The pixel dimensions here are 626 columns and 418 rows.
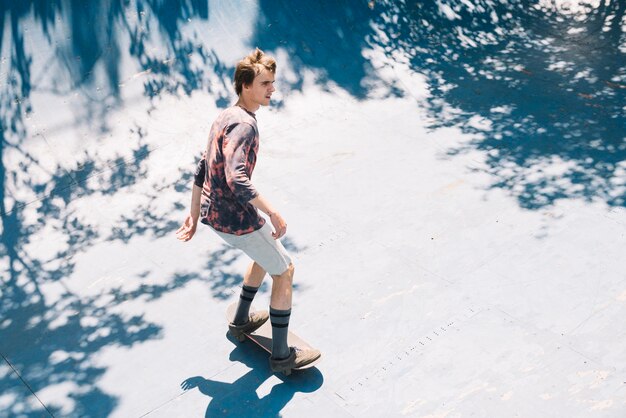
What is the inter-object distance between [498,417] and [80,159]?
17.7 ft

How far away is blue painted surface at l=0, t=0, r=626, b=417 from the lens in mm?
5164

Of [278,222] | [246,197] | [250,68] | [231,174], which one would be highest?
[250,68]

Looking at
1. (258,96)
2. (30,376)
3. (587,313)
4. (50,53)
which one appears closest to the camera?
(258,96)

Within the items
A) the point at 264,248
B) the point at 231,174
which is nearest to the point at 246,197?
the point at 231,174

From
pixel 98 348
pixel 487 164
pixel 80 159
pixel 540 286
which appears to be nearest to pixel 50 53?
pixel 80 159

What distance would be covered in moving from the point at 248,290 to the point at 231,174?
1.22 meters

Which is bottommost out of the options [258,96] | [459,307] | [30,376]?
[30,376]

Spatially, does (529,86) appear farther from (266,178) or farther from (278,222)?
(278,222)

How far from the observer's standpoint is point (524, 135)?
27.5ft

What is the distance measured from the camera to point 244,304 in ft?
17.1

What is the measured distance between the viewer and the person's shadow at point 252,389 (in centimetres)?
473

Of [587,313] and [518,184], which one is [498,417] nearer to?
[587,313]

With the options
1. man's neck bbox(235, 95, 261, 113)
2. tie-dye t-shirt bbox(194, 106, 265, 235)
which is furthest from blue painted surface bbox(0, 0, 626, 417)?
man's neck bbox(235, 95, 261, 113)

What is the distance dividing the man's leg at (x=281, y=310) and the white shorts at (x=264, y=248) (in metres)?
0.07
